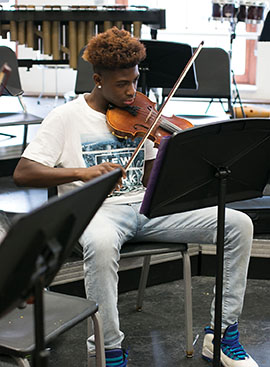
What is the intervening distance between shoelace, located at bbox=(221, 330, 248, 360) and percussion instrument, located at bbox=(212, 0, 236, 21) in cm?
399

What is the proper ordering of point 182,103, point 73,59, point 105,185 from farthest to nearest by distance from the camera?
point 182,103, point 73,59, point 105,185

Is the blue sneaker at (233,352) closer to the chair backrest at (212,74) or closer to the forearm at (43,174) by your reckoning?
the forearm at (43,174)

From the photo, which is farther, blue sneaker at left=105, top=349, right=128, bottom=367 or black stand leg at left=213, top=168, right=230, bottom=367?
blue sneaker at left=105, top=349, right=128, bottom=367

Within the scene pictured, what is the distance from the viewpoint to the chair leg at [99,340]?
2061 millimetres

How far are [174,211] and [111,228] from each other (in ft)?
0.92

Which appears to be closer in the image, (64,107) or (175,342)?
(64,107)

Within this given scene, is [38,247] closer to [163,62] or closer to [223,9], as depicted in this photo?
[163,62]

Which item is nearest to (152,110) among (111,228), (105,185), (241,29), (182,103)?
(111,228)

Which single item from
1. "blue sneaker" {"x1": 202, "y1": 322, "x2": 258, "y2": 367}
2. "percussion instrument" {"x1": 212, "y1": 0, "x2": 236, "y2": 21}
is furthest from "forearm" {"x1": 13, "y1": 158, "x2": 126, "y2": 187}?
→ "percussion instrument" {"x1": 212, "y1": 0, "x2": 236, "y2": 21}

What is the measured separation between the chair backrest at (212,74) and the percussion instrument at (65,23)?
45cm

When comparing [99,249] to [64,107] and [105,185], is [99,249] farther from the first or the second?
[105,185]

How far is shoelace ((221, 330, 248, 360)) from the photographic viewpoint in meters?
2.49

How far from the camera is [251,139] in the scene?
2146mm

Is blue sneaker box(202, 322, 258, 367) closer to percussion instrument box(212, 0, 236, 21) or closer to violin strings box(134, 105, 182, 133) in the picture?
violin strings box(134, 105, 182, 133)
